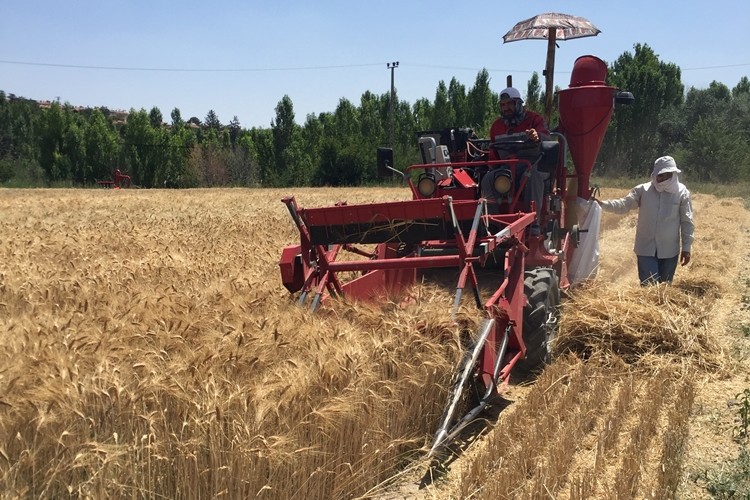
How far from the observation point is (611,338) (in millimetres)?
5594

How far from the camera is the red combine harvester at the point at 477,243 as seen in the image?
4.46 m

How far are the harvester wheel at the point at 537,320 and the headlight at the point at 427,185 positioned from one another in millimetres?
1389

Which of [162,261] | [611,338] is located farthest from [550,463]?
[162,261]

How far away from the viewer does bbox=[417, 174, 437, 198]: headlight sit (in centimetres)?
639

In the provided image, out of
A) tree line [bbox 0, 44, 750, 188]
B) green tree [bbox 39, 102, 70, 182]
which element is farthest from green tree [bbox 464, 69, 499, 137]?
green tree [bbox 39, 102, 70, 182]

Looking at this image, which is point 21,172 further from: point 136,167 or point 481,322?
point 481,322

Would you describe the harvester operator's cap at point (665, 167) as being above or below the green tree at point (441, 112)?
below

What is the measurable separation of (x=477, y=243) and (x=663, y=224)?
9.99ft

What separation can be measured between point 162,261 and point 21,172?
50.5 m

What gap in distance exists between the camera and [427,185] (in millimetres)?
6398

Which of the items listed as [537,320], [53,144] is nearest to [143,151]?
[53,144]

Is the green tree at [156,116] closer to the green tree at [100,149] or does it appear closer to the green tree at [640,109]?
the green tree at [100,149]

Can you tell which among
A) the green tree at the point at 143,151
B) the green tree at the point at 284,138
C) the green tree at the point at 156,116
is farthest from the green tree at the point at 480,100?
the green tree at the point at 156,116

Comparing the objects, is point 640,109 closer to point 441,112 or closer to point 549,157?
point 441,112
